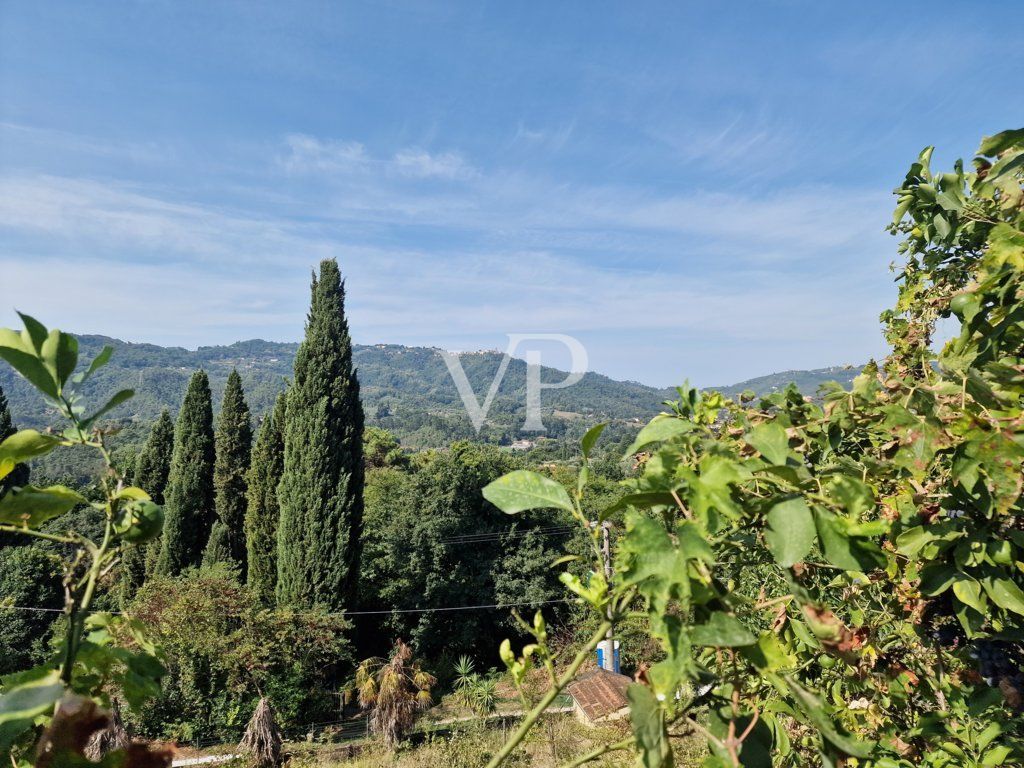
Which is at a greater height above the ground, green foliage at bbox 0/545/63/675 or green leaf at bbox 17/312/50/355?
green leaf at bbox 17/312/50/355

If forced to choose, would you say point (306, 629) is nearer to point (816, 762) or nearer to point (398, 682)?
point (398, 682)

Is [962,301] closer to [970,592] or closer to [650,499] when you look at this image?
[970,592]

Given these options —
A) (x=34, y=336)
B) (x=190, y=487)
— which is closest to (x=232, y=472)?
(x=190, y=487)

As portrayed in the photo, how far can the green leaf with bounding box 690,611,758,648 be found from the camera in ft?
1.57

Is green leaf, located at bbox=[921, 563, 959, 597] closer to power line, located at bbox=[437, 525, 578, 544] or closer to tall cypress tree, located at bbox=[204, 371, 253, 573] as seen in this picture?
tall cypress tree, located at bbox=[204, 371, 253, 573]

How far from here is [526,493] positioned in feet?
2.09

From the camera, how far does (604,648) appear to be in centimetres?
1221

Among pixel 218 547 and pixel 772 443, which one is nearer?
pixel 772 443

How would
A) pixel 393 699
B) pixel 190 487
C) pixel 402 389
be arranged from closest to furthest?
pixel 393 699 → pixel 190 487 → pixel 402 389

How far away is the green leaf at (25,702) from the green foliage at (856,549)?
1.31 ft

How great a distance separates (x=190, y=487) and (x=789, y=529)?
17.4m

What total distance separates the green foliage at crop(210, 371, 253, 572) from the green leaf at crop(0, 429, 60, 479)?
15.9 meters

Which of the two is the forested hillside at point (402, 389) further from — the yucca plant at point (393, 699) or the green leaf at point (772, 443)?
the green leaf at point (772, 443)

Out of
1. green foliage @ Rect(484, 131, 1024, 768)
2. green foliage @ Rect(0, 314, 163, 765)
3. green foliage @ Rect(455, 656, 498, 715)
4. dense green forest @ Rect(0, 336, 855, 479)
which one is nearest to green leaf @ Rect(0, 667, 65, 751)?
green foliage @ Rect(0, 314, 163, 765)
